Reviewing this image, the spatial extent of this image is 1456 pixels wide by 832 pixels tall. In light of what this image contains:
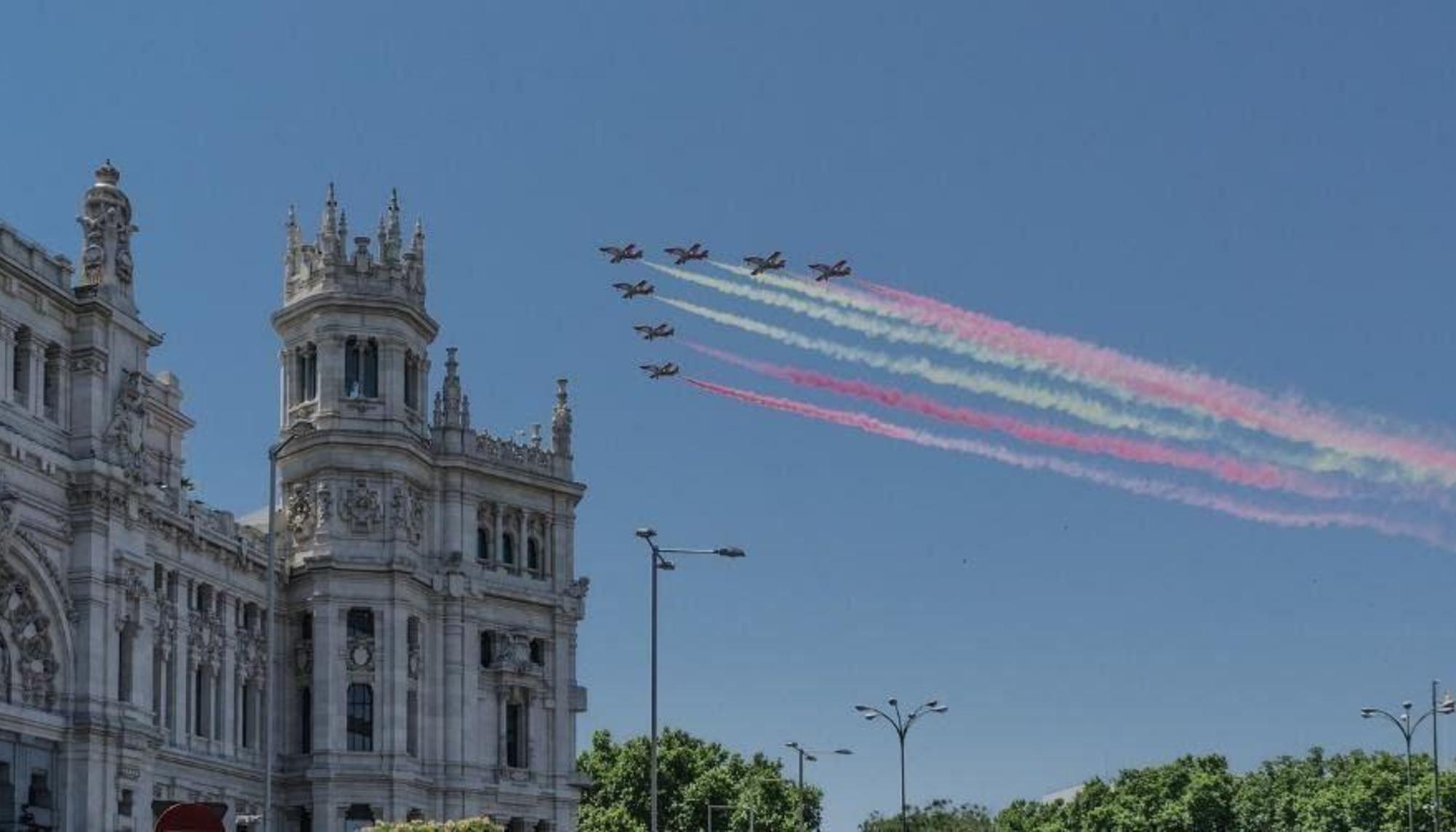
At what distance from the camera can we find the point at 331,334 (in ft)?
347

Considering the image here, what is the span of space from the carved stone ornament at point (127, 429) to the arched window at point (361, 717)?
2261 cm

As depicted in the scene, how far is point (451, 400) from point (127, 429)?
2944cm

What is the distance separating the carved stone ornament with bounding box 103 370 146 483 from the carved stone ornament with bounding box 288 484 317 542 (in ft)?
66.0

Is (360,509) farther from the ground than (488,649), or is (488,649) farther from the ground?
(360,509)

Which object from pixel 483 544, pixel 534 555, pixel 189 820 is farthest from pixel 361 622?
pixel 189 820

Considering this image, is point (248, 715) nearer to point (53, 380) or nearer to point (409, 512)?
point (409, 512)

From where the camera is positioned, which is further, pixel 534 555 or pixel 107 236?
pixel 534 555

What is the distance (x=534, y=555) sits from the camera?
115312mm

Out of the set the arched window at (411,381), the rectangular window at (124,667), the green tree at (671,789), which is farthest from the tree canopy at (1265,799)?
the rectangular window at (124,667)

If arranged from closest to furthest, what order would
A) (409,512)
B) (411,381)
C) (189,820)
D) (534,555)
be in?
(189,820) < (409,512) < (411,381) < (534,555)

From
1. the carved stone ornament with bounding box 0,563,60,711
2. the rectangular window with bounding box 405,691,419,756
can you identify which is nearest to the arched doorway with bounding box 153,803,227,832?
the carved stone ornament with bounding box 0,563,60,711

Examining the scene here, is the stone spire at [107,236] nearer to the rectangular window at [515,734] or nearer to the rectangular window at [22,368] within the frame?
the rectangular window at [22,368]

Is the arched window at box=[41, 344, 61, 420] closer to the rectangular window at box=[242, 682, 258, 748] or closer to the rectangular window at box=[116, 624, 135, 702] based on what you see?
the rectangular window at box=[116, 624, 135, 702]

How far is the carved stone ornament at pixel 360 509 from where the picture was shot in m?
104
